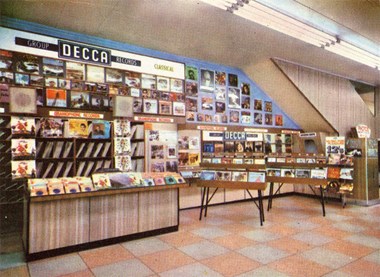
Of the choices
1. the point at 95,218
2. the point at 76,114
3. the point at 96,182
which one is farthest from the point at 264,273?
the point at 76,114

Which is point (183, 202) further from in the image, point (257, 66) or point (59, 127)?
point (257, 66)

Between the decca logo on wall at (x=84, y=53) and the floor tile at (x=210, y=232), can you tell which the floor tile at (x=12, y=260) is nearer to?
the floor tile at (x=210, y=232)

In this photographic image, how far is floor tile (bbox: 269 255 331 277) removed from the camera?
10.3 feet

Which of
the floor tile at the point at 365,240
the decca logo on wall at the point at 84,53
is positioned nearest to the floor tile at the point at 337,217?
the floor tile at the point at 365,240

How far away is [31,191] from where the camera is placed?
356cm

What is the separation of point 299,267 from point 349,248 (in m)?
1.13

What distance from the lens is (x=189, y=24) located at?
16.2 feet

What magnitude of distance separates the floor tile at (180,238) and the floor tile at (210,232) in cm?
12

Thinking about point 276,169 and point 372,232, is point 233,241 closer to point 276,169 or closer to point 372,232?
A: point 372,232

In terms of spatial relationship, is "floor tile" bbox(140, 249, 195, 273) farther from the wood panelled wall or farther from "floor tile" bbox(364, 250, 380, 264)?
the wood panelled wall

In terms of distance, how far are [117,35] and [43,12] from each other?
4.35 ft

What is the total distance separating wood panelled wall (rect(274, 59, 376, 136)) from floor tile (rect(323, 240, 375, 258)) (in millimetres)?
4192

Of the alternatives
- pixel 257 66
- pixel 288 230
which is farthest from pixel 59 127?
pixel 257 66

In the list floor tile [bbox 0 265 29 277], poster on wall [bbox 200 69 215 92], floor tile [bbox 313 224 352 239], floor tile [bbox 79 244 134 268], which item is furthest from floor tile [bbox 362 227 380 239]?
floor tile [bbox 0 265 29 277]
